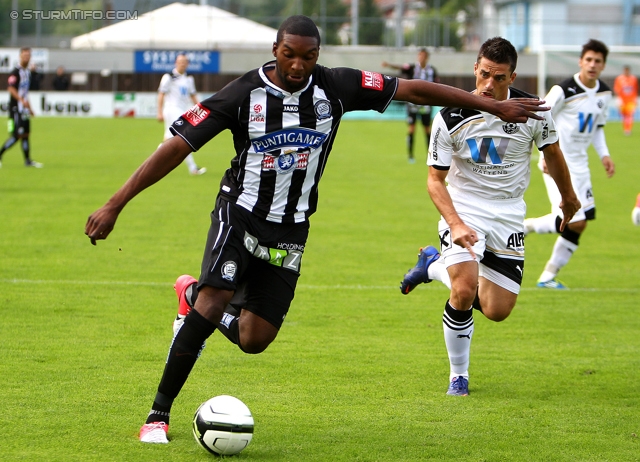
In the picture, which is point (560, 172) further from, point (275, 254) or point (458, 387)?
point (275, 254)

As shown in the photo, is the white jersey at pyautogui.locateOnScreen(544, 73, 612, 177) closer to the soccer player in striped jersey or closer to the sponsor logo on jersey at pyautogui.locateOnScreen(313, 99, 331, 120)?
the soccer player in striped jersey

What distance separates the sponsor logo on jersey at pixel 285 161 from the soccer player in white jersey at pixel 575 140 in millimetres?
4986

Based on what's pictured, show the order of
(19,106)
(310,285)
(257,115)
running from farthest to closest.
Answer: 1. (19,106)
2. (310,285)
3. (257,115)

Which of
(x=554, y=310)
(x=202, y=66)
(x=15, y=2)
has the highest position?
(x=15, y=2)

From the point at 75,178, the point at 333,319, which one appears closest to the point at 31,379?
the point at 333,319

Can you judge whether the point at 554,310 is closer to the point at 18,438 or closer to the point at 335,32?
the point at 18,438

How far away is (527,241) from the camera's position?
12.4 m

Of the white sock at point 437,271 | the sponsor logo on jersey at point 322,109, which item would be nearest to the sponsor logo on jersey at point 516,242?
the white sock at point 437,271

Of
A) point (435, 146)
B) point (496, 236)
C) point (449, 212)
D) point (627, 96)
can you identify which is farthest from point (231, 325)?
point (627, 96)

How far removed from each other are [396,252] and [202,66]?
3515 cm

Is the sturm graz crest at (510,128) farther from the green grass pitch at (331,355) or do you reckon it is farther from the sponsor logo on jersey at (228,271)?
the sponsor logo on jersey at (228,271)

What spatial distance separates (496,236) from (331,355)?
1557 millimetres

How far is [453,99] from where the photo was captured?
15.7ft

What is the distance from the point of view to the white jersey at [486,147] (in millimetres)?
5727
